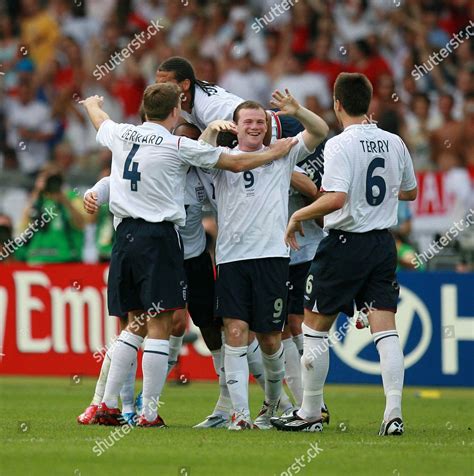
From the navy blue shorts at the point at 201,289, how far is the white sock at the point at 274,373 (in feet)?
2.19

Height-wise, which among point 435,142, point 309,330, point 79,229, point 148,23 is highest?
point 148,23

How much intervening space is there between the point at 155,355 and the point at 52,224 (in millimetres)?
6932

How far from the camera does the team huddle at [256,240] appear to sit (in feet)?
28.8

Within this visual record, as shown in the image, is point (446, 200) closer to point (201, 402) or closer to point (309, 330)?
point (201, 402)

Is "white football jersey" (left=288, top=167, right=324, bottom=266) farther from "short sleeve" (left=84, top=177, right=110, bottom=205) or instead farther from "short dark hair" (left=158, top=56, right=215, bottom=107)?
"short sleeve" (left=84, top=177, right=110, bottom=205)

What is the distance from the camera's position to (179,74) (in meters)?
9.67

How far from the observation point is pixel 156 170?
349 inches

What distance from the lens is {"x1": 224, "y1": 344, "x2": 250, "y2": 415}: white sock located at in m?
8.92

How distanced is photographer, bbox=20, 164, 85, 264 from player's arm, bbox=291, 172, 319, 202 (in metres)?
6.37

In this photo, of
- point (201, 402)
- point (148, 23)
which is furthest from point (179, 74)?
point (148, 23)

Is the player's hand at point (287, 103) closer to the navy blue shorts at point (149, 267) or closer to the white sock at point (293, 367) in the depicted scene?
the navy blue shorts at point (149, 267)

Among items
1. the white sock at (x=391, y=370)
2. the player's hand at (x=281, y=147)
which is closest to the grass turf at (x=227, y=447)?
the white sock at (x=391, y=370)

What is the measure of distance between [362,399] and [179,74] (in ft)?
14.8

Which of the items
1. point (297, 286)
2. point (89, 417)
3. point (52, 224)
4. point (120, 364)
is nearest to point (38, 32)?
point (52, 224)
